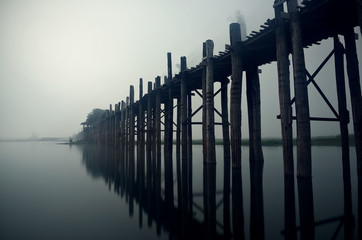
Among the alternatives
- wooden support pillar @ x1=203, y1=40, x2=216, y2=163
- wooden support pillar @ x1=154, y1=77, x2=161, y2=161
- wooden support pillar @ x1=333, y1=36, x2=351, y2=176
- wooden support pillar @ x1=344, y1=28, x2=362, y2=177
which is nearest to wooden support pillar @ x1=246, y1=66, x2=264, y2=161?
wooden support pillar @ x1=203, y1=40, x2=216, y2=163

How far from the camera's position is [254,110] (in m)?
10.4

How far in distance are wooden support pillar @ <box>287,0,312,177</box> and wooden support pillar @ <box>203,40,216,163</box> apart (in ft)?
13.4

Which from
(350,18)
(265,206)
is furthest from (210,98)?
(265,206)

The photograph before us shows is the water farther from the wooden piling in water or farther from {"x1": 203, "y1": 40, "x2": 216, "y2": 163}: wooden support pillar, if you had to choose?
the wooden piling in water

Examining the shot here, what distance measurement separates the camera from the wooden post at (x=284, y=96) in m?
6.50

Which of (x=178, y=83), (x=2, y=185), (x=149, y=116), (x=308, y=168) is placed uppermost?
(x=178, y=83)

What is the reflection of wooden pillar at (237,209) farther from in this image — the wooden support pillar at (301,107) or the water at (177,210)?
the wooden support pillar at (301,107)

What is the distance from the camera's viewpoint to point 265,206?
419 cm

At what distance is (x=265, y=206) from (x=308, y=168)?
2616 mm

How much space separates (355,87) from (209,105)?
5.29 metres

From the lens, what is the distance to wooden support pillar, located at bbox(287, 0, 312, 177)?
5852 millimetres

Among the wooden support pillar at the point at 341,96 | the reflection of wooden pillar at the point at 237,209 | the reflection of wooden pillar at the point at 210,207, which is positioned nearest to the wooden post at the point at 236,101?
the reflection of wooden pillar at the point at 237,209

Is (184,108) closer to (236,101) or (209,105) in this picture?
(209,105)

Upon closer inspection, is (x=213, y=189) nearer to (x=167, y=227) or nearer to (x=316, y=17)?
(x=167, y=227)
